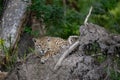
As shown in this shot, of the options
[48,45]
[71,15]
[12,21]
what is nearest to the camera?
[48,45]

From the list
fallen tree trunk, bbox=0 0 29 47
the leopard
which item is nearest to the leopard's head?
the leopard

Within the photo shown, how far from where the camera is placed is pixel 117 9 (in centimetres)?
1057

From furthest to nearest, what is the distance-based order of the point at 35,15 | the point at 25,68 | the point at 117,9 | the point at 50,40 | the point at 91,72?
the point at 117,9, the point at 35,15, the point at 50,40, the point at 25,68, the point at 91,72

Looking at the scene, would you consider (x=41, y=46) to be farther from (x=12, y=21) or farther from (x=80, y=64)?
(x=80, y=64)

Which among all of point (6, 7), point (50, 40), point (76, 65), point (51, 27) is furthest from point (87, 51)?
point (6, 7)

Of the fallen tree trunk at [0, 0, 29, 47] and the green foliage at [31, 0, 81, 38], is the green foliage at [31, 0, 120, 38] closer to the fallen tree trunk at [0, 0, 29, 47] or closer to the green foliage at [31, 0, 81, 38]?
the green foliage at [31, 0, 81, 38]

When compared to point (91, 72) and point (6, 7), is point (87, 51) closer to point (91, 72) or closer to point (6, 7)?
point (91, 72)

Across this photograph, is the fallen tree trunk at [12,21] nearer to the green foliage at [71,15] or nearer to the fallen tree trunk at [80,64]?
the green foliage at [71,15]

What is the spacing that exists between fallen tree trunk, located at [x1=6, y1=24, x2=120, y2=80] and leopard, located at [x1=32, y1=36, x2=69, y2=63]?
0.61 metres

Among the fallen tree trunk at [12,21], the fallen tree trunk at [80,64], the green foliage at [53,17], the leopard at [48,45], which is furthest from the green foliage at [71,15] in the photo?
the fallen tree trunk at [80,64]

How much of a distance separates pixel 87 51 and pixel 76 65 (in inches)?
10.8

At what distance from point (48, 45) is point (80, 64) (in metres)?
1.51

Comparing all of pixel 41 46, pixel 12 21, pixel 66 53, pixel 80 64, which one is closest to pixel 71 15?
pixel 12 21

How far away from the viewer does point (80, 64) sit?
5824 millimetres
